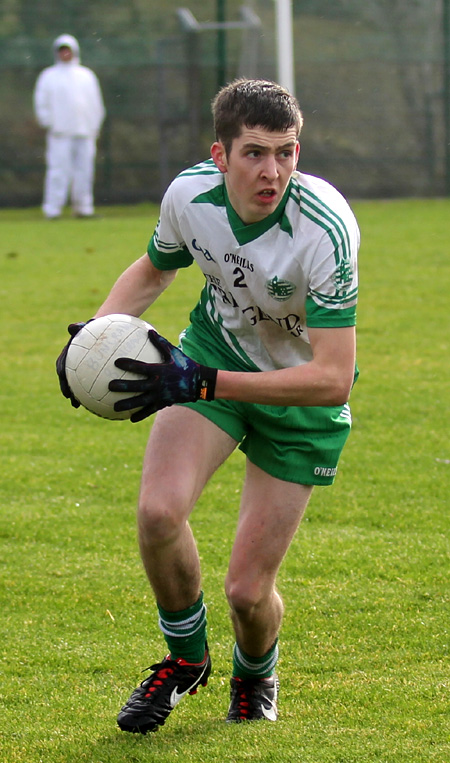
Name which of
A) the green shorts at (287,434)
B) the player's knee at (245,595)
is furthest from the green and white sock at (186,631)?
the green shorts at (287,434)

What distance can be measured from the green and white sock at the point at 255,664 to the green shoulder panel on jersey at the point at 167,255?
4.74 ft

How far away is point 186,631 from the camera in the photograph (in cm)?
395

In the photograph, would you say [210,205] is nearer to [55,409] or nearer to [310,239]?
[310,239]

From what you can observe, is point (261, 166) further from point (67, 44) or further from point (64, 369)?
point (67, 44)

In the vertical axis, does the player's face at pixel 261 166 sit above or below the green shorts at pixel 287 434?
above

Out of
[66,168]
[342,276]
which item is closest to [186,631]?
[342,276]

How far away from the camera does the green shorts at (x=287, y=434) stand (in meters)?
4.05

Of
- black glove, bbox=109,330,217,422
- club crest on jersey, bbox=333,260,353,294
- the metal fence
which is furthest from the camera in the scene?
the metal fence

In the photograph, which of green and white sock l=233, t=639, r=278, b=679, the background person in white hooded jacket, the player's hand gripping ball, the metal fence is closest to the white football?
the player's hand gripping ball

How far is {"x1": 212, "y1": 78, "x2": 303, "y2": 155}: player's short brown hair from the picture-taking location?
147 inches

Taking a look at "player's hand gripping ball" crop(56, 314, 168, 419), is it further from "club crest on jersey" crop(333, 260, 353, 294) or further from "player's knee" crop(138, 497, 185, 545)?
"club crest on jersey" crop(333, 260, 353, 294)

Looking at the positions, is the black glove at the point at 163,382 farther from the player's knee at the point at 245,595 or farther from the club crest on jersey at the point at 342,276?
the player's knee at the point at 245,595

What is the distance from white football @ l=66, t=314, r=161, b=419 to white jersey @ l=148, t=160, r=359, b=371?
47 centimetres

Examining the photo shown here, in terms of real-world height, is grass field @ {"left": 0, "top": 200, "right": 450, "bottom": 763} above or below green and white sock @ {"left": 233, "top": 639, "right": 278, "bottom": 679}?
below
